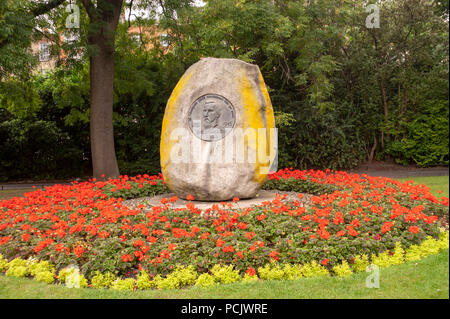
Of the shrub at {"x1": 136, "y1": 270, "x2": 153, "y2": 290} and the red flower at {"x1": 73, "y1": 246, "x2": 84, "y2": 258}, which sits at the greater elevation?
the red flower at {"x1": 73, "y1": 246, "x2": 84, "y2": 258}

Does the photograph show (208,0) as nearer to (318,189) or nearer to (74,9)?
(74,9)

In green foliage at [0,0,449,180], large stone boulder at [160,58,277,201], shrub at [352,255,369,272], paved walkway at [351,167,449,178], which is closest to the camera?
shrub at [352,255,369,272]

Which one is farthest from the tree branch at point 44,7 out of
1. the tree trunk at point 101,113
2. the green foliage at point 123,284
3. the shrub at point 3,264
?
the green foliage at point 123,284

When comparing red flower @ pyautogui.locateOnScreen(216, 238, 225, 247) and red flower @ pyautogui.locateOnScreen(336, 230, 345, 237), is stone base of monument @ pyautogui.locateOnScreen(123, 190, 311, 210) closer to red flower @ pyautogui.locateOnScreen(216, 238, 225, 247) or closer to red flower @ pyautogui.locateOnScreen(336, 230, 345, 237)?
red flower @ pyautogui.locateOnScreen(336, 230, 345, 237)

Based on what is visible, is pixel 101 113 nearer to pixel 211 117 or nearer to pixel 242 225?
pixel 211 117

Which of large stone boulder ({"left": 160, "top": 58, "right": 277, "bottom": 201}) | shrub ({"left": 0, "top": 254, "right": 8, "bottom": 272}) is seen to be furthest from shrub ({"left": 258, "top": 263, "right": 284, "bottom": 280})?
shrub ({"left": 0, "top": 254, "right": 8, "bottom": 272})

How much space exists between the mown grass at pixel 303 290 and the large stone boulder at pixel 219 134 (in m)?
2.81

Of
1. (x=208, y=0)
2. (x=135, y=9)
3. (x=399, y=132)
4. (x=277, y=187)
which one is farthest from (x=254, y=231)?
(x=399, y=132)

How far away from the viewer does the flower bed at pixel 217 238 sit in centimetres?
443

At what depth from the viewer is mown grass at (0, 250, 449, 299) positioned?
150 inches

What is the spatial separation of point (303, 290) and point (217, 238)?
1.35 m

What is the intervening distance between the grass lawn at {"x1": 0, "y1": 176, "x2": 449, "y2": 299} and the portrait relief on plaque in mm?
3219

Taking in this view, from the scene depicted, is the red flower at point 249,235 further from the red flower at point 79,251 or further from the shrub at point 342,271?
the red flower at point 79,251
